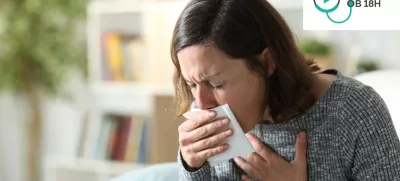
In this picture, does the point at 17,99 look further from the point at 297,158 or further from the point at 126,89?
the point at 297,158

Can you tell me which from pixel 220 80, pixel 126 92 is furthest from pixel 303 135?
pixel 126 92

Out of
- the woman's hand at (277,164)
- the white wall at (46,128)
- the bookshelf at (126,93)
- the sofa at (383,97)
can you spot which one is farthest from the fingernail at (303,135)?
the white wall at (46,128)

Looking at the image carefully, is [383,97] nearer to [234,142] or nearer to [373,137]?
[373,137]

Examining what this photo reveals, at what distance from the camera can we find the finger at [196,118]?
1215 mm

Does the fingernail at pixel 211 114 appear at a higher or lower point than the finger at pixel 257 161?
higher

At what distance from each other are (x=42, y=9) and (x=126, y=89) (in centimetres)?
69

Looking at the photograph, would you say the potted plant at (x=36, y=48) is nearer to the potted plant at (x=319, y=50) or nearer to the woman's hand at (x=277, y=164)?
the potted plant at (x=319, y=50)

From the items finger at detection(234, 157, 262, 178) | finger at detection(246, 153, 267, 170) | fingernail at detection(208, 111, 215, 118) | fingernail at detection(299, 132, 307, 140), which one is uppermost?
fingernail at detection(208, 111, 215, 118)

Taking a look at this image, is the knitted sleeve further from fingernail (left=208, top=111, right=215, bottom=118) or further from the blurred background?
the blurred background

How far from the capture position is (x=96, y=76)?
298 cm

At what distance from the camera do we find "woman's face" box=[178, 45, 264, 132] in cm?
115

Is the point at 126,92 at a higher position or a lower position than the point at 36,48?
lower

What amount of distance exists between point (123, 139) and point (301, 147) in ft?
5.85

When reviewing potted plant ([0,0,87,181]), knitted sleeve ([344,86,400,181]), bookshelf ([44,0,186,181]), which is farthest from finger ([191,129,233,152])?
potted plant ([0,0,87,181])
